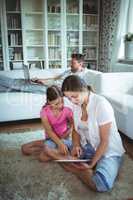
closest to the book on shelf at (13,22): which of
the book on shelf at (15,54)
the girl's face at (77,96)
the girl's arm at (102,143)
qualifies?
the book on shelf at (15,54)

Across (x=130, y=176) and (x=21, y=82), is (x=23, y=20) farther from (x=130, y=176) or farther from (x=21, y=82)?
(x=130, y=176)

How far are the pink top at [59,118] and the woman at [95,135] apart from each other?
204 mm

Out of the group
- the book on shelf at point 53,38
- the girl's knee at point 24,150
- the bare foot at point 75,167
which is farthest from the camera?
the book on shelf at point 53,38

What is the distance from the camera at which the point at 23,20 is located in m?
3.98

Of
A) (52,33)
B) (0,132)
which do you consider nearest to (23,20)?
(52,33)

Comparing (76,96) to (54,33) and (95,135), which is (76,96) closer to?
(95,135)

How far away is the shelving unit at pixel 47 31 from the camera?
398 cm

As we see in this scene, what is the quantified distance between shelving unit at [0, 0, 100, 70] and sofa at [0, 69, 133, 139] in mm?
1136

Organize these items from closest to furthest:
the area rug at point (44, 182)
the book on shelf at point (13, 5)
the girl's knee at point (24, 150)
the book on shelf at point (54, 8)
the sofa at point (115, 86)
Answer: the area rug at point (44, 182), the girl's knee at point (24, 150), the sofa at point (115, 86), the book on shelf at point (13, 5), the book on shelf at point (54, 8)

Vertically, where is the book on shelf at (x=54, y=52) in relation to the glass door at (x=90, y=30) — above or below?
below

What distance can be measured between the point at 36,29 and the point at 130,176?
317cm

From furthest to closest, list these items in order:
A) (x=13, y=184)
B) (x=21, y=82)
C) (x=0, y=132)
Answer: (x=21, y=82)
(x=0, y=132)
(x=13, y=184)

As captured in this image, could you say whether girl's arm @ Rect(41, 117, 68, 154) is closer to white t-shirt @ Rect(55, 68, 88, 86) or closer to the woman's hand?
white t-shirt @ Rect(55, 68, 88, 86)

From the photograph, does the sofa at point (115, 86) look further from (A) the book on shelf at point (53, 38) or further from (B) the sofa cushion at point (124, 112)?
(A) the book on shelf at point (53, 38)
